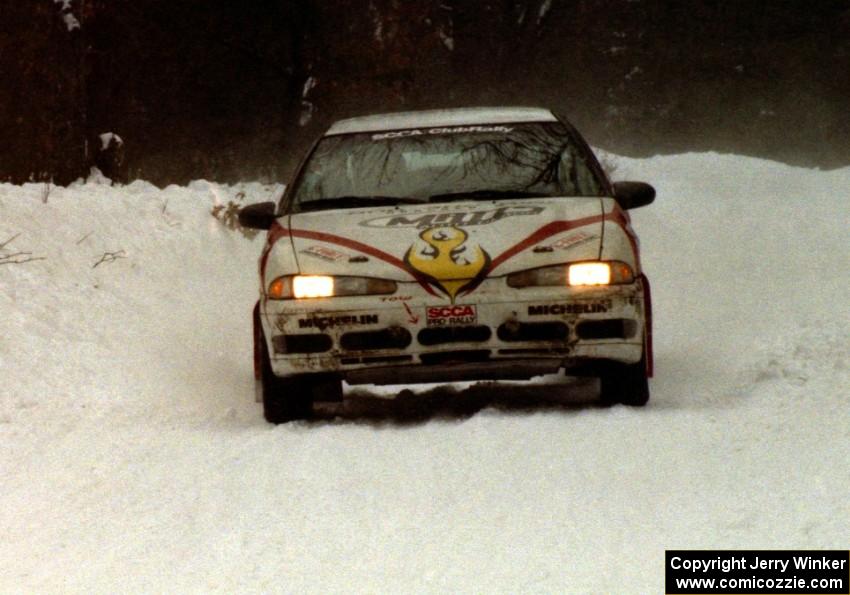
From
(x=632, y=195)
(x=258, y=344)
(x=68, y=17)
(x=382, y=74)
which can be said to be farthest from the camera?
(x=382, y=74)

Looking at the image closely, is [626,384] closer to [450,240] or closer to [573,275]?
[573,275]

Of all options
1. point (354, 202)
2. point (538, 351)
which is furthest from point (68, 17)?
point (538, 351)

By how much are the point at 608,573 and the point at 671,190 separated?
1639 centimetres

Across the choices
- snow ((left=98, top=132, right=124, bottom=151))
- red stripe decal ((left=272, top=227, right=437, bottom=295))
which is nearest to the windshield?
red stripe decal ((left=272, top=227, right=437, bottom=295))

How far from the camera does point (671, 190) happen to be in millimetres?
20734

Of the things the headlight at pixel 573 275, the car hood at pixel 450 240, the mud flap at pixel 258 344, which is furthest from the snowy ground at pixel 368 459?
the car hood at pixel 450 240

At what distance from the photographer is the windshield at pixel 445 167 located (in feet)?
26.3

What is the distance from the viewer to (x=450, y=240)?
732 centimetres

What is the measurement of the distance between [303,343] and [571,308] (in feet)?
4.14

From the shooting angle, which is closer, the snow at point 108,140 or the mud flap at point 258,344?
the mud flap at point 258,344

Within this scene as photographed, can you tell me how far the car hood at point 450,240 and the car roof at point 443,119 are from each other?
3.75ft

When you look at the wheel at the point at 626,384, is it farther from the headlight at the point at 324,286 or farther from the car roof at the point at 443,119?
the car roof at the point at 443,119

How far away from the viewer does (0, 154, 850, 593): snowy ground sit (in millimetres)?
4988

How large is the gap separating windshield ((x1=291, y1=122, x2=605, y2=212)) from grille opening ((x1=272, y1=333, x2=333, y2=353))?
899 mm
